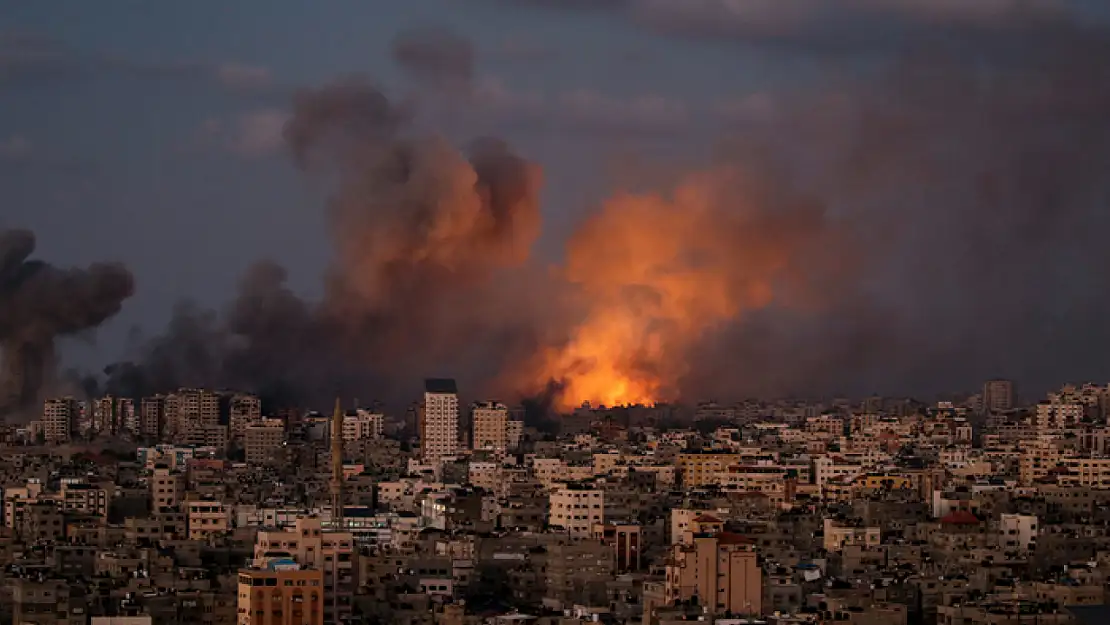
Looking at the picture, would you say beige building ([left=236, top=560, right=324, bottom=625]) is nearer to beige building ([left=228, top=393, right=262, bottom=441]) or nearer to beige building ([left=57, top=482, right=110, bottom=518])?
beige building ([left=57, top=482, right=110, bottom=518])

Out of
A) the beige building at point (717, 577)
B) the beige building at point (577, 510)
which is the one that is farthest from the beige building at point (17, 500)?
the beige building at point (717, 577)

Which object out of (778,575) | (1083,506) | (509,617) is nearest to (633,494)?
(1083,506)

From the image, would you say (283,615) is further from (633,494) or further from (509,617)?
(633,494)

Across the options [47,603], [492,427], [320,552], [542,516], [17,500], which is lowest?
[47,603]

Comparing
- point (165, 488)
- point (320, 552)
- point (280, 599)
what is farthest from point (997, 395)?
point (280, 599)

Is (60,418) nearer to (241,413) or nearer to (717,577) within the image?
(241,413)
